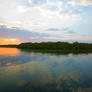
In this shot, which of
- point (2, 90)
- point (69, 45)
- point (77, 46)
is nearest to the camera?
point (2, 90)

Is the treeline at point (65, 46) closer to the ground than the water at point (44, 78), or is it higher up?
higher up

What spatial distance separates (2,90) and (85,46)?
61.7 m

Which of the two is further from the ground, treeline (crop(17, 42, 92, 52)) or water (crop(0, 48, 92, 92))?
treeline (crop(17, 42, 92, 52))

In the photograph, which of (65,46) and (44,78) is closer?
(44,78)

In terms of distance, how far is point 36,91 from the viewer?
5.84 m

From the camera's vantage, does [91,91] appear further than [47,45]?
No

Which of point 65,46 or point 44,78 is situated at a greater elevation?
point 65,46

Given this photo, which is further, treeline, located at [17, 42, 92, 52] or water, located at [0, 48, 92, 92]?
treeline, located at [17, 42, 92, 52]

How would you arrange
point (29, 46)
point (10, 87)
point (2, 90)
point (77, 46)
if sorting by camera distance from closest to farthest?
point (2, 90) < point (10, 87) < point (77, 46) < point (29, 46)

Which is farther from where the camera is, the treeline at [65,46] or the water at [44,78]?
the treeline at [65,46]

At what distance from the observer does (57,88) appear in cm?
627

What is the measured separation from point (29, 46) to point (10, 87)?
6322cm

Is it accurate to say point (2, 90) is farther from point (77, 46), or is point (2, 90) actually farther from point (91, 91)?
point (77, 46)

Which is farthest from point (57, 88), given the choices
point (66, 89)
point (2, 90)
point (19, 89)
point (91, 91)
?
point (2, 90)
